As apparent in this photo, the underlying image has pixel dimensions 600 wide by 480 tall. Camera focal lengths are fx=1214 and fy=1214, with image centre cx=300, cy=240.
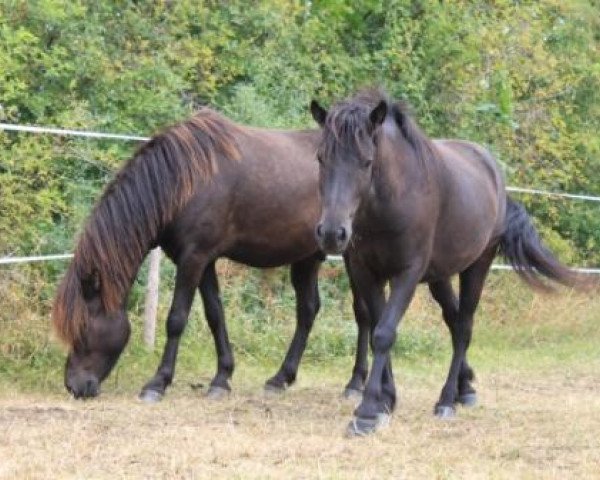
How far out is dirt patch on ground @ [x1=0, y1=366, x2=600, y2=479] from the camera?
17.9 feet

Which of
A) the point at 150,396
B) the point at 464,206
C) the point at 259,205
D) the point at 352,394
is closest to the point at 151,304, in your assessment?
the point at 259,205

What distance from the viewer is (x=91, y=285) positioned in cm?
787

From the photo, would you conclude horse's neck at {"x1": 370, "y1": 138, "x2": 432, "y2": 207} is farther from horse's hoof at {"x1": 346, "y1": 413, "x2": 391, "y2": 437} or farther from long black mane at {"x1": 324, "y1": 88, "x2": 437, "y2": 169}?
horse's hoof at {"x1": 346, "y1": 413, "x2": 391, "y2": 437}

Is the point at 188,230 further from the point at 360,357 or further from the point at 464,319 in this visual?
the point at 464,319

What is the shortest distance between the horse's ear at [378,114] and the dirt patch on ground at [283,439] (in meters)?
1.67

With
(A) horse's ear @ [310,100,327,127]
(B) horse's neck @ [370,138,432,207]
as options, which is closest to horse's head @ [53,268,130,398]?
(A) horse's ear @ [310,100,327,127]

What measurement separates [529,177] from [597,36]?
3.99 m

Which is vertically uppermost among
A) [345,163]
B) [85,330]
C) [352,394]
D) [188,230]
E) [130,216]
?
[345,163]

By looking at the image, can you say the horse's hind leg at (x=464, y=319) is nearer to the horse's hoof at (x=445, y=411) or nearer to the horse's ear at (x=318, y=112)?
the horse's hoof at (x=445, y=411)

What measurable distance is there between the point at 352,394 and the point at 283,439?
226 cm

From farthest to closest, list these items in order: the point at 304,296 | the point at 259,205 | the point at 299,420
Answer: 1. the point at 304,296
2. the point at 259,205
3. the point at 299,420

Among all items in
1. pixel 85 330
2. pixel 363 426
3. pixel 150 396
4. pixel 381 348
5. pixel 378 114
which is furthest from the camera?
pixel 150 396

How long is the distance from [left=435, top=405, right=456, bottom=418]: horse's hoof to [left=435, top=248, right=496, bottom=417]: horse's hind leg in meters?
0.05

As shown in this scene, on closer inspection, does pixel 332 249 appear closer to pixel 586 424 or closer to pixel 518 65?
pixel 586 424
